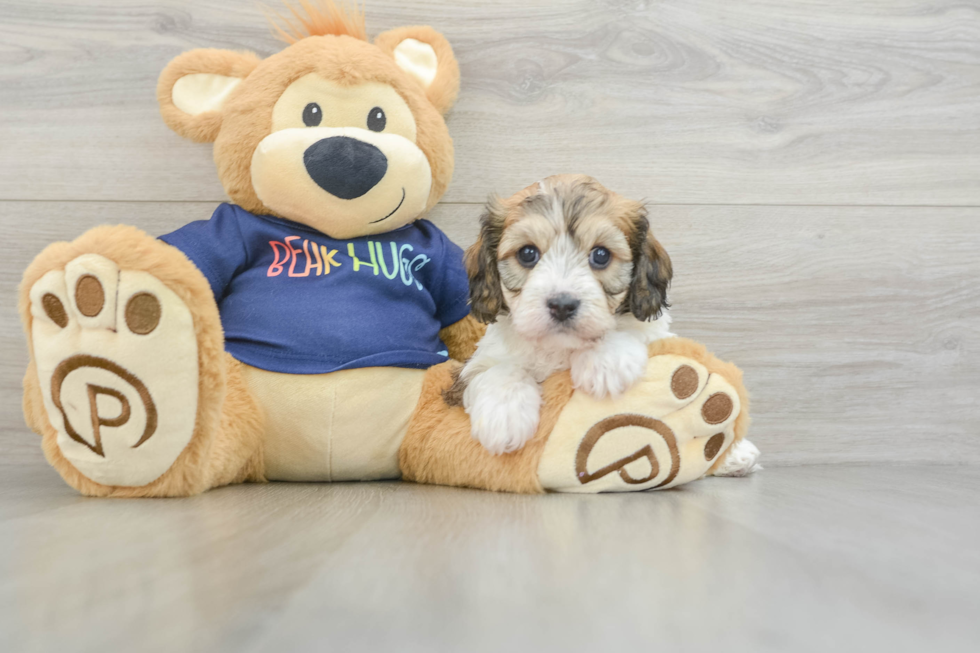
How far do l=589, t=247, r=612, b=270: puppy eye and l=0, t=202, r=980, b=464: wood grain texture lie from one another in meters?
0.67

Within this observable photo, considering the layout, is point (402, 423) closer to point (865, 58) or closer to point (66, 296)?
point (66, 296)

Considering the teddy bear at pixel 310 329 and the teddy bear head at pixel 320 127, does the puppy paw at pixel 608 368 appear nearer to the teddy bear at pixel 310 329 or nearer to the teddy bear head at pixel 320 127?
the teddy bear at pixel 310 329

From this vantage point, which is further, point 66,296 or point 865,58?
point 865,58

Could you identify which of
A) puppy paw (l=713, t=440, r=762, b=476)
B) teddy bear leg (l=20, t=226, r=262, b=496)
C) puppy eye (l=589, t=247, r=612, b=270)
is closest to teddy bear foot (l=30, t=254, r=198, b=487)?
teddy bear leg (l=20, t=226, r=262, b=496)

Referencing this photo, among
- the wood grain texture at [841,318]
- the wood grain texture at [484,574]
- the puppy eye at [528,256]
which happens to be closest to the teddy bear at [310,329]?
the wood grain texture at [484,574]

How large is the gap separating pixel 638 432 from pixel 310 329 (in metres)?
0.72

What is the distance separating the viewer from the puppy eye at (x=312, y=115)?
1506mm

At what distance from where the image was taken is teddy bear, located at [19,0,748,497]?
1.18m

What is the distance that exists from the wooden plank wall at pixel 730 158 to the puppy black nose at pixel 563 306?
2.45ft

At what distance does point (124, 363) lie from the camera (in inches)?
45.4

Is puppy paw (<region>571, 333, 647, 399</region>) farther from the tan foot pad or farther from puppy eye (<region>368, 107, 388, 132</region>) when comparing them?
puppy eye (<region>368, 107, 388, 132</region>)

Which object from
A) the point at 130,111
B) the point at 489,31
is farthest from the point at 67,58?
the point at 489,31

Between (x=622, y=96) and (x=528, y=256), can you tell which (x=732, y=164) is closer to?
(x=622, y=96)

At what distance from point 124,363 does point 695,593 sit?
3.21 ft
